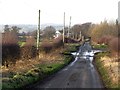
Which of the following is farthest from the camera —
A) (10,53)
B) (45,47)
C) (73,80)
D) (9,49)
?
(45,47)

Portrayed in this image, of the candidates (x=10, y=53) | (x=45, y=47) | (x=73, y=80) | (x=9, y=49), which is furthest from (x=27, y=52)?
(x=73, y=80)

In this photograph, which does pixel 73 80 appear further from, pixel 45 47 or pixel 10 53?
pixel 45 47

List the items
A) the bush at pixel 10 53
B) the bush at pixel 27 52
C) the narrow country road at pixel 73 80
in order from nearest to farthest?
1. the narrow country road at pixel 73 80
2. the bush at pixel 10 53
3. the bush at pixel 27 52

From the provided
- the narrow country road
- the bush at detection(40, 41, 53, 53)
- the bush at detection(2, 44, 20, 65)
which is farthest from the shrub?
the bush at detection(40, 41, 53, 53)

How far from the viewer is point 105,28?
304 ft

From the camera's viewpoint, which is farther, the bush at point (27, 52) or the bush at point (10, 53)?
the bush at point (27, 52)

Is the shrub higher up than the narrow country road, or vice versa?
the shrub

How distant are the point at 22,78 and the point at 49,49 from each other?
25.5 meters

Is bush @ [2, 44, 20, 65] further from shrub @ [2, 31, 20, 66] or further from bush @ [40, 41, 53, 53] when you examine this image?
bush @ [40, 41, 53, 53]

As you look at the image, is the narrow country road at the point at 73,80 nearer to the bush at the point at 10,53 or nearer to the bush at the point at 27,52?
the bush at the point at 10,53

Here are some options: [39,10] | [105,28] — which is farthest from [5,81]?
[105,28]

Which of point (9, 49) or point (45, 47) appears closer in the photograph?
point (9, 49)

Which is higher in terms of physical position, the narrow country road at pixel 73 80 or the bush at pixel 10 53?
the bush at pixel 10 53

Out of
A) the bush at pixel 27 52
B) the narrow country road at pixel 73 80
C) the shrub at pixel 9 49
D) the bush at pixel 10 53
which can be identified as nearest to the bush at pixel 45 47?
the bush at pixel 27 52
